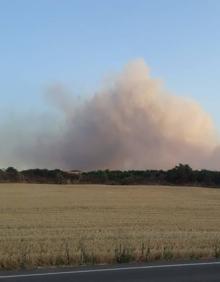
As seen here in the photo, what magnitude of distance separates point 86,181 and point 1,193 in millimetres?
35375

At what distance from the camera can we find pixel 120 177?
105188mm

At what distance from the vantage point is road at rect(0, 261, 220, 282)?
1131cm

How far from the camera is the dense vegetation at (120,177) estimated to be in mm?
95162

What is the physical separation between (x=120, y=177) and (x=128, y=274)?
93.3 metres

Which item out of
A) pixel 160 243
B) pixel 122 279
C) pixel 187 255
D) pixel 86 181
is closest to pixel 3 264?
pixel 122 279

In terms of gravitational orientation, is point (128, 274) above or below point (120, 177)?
below

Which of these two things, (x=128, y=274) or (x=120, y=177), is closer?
(x=128, y=274)

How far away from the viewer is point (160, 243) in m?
18.4

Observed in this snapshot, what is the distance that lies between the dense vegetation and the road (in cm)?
7855

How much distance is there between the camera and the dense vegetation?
9516cm

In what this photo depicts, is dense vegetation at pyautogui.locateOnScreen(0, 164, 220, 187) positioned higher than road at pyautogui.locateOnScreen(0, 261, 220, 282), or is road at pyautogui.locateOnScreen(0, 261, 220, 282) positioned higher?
dense vegetation at pyautogui.locateOnScreen(0, 164, 220, 187)

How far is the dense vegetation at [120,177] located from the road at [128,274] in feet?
258

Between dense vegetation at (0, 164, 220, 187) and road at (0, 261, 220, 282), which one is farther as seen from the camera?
dense vegetation at (0, 164, 220, 187)

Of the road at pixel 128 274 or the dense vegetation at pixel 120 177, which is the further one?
the dense vegetation at pixel 120 177
